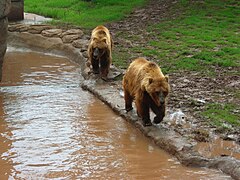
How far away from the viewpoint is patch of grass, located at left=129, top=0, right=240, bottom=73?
507 inches

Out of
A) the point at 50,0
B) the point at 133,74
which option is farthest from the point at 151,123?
the point at 50,0

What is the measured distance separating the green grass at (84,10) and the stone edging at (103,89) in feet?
6.33

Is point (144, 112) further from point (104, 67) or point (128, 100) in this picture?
point (104, 67)

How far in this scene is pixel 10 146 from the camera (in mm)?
7656

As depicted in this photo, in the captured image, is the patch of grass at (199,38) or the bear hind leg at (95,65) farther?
the patch of grass at (199,38)

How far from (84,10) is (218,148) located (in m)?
15.9

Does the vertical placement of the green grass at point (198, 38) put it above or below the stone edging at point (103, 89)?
above

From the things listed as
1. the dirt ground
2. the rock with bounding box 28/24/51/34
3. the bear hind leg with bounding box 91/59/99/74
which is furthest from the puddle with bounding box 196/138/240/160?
the rock with bounding box 28/24/51/34

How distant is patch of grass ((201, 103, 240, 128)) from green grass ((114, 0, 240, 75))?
297 cm

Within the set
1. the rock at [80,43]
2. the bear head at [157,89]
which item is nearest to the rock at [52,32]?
the rock at [80,43]

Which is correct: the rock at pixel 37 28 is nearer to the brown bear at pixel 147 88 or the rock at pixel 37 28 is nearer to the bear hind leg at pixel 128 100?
the bear hind leg at pixel 128 100

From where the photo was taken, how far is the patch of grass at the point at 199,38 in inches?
507

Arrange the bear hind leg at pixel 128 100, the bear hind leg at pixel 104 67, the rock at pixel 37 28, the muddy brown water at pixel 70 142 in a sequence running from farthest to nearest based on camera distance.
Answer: the rock at pixel 37 28 < the bear hind leg at pixel 104 67 < the bear hind leg at pixel 128 100 < the muddy brown water at pixel 70 142

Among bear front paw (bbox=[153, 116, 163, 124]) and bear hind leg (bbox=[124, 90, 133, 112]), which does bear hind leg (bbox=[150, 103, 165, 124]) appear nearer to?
bear front paw (bbox=[153, 116, 163, 124])
